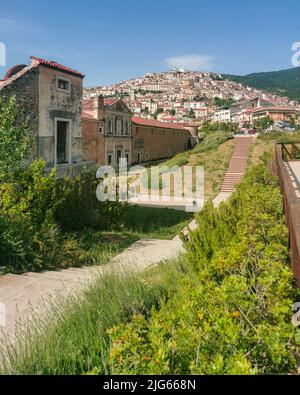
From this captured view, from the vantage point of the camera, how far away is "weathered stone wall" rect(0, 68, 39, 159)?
11.2 m

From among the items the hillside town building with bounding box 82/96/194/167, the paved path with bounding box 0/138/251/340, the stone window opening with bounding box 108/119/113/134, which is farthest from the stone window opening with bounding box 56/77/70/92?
the stone window opening with bounding box 108/119/113/134

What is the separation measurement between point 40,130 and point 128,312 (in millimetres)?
9793

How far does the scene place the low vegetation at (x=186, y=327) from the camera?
2277mm

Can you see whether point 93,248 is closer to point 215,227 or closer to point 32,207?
point 32,207

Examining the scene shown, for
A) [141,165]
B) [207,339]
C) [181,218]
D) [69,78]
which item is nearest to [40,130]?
[69,78]

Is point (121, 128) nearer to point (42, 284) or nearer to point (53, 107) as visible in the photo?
point (53, 107)

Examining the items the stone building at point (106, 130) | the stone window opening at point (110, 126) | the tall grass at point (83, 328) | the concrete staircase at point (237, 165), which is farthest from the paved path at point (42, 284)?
the stone window opening at point (110, 126)

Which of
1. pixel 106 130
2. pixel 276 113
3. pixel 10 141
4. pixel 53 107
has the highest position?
pixel 276 113

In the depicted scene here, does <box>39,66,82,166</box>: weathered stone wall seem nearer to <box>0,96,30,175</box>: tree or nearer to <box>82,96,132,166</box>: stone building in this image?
<box>0,96,30,175</box>: tree

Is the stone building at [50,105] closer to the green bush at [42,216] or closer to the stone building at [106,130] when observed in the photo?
the green bush at [42,216]

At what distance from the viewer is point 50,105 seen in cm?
1251

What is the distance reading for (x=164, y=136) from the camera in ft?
149

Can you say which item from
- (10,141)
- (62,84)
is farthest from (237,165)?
(10,141)

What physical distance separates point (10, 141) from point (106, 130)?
23974 mm
